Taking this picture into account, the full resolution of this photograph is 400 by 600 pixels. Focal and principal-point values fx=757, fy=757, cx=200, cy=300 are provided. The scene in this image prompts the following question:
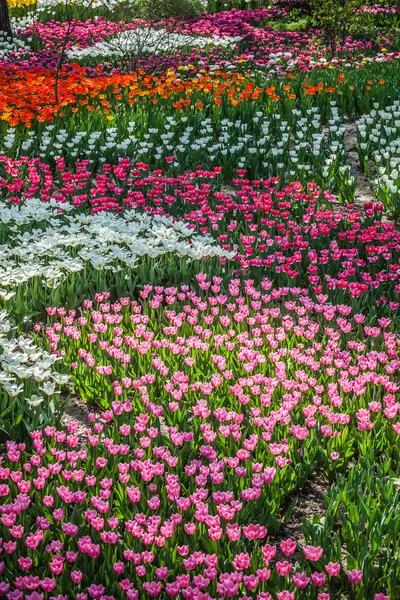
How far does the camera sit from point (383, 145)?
7.88 m

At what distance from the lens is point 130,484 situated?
2975mm

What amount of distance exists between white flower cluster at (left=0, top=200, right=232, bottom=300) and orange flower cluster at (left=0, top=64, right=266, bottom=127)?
2453 millimetres

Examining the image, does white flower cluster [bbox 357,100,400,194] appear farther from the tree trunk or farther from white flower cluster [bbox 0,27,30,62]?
the tree trunk

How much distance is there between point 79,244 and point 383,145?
3.88m

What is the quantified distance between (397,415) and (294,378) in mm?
565

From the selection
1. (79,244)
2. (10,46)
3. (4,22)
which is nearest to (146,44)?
(10,46)

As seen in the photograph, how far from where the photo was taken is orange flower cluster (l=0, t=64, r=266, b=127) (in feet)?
28.1

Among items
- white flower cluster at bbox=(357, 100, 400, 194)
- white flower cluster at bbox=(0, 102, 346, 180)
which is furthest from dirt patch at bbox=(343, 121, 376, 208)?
white flower cluster at bbox=(0, 102, 346, 180)

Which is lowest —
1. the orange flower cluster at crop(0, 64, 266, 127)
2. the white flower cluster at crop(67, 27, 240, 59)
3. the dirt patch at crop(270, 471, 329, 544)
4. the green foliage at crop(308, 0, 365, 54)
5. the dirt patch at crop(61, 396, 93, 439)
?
the dirt patch at crop(270, 471, 329, 544)

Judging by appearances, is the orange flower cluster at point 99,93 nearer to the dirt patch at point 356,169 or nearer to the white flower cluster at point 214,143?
the white flower cluster at point 214,143

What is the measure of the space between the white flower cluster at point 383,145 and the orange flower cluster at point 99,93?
1.36 meters

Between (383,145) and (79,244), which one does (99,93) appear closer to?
(383,145)

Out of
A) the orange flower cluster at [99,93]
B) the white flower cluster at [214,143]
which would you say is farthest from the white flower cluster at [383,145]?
the orange flower cluster at [99,93]

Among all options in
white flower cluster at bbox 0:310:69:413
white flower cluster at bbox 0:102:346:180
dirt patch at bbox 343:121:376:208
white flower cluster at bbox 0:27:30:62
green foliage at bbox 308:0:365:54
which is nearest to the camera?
white flower cluster at bbox 0:310:69:413
